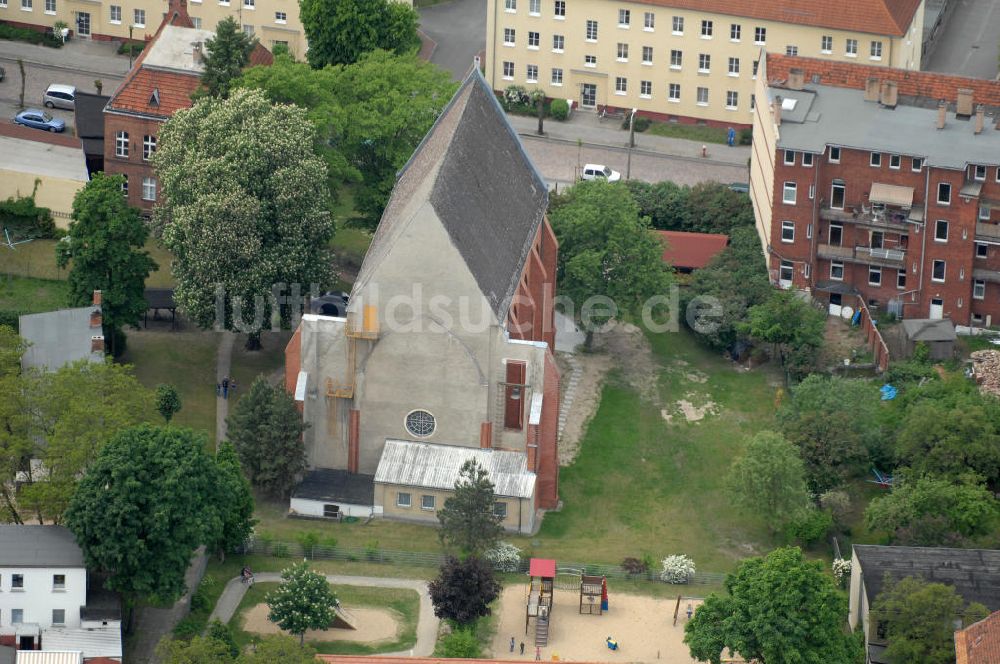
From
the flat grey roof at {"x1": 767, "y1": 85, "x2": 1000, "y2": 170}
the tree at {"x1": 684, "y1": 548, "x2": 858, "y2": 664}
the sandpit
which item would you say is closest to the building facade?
the sandpit

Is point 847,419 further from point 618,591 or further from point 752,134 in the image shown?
point 752,134

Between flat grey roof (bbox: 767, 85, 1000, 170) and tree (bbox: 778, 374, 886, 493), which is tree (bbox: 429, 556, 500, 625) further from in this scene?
flat grey roof (bbox: 767, 85, 1000, 170)

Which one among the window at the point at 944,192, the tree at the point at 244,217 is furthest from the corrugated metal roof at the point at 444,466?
the window at the point at 944,192

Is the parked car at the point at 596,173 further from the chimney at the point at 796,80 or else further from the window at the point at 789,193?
the window at the point at 789,193

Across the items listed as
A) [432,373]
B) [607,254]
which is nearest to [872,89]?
[607,254]

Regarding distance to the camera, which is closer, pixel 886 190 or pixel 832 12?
pixel 886 190

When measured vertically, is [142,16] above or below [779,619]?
above

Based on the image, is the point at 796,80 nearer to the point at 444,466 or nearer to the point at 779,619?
the point at 444,466
